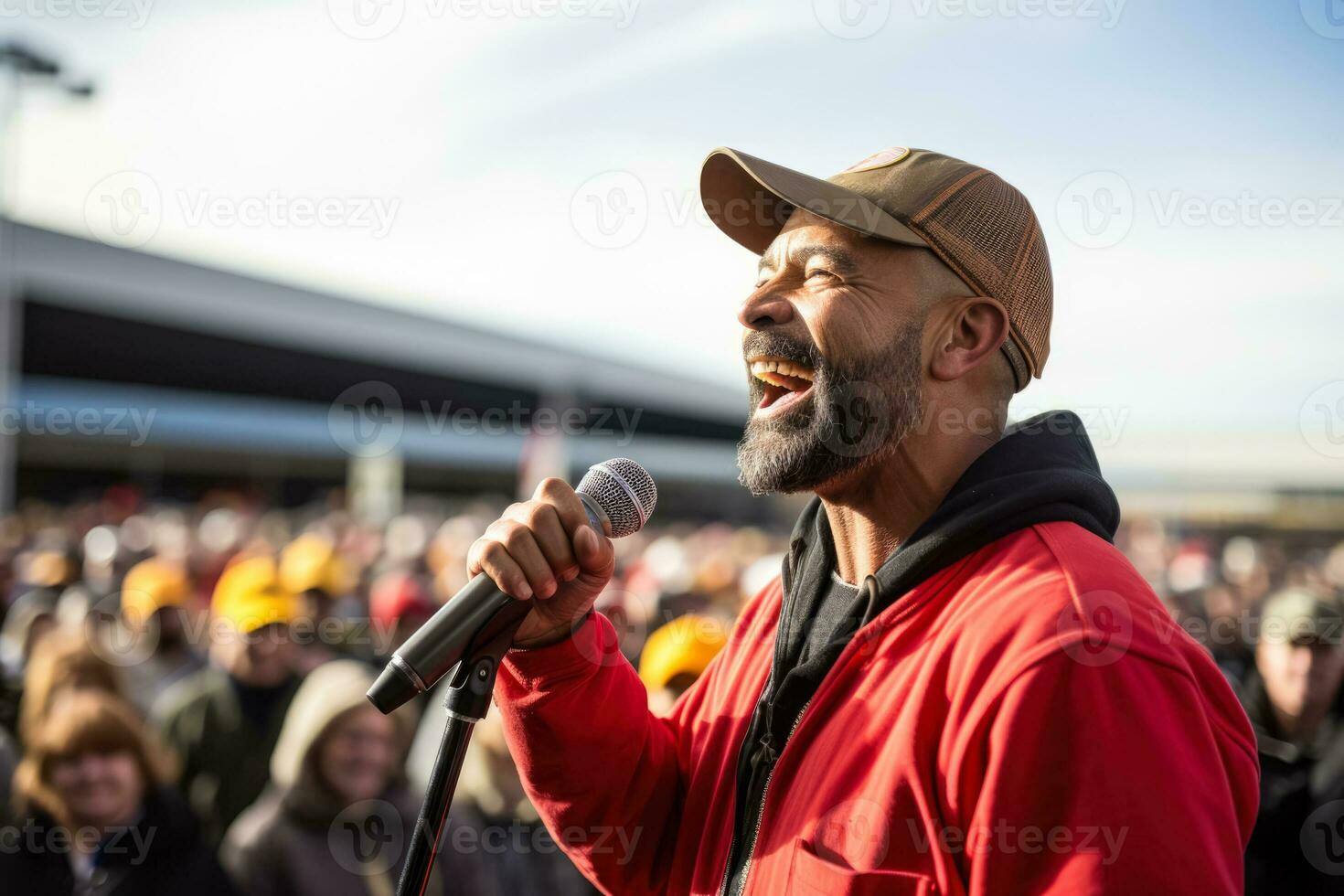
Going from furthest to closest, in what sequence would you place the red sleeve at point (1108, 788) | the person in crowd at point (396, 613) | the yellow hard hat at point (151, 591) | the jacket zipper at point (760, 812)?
the yellow hard hat at point (151, 591) → the person in crowd at point (396, 613) → the jacket zipper at point (760, 812) → the red sleeve at point (1108, 788)

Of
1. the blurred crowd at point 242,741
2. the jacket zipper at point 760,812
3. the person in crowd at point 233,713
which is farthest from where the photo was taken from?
the person in crowd at point 233,713

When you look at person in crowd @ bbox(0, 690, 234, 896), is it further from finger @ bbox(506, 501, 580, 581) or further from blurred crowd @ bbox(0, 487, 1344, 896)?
finger @ bbox(506, 501, 580, 581)

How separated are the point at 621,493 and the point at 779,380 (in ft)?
1.26

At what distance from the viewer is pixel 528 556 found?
1783 mm

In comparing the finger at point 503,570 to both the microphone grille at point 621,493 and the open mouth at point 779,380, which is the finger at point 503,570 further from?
the open mouth at point 779,380

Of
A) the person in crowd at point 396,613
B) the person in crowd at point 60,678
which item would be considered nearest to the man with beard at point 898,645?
the person in crowd at point 60,678

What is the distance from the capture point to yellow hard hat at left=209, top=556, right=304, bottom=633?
637 centimetres

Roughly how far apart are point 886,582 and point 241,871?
3.27m

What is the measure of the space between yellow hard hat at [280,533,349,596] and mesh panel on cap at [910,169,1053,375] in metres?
6.50

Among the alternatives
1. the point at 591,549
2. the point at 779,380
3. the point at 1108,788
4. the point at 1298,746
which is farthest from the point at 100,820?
the point at 1298,746

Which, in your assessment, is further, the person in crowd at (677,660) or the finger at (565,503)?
the person in crowd at (677,660)

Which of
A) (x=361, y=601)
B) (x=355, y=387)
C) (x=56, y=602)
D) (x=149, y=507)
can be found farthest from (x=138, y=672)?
(x=355, y=387)

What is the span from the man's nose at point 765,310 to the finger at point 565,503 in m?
0.52

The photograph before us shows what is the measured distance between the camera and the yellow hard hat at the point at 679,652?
201 inches
